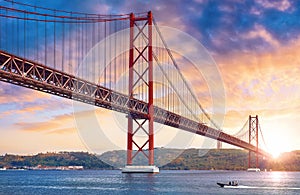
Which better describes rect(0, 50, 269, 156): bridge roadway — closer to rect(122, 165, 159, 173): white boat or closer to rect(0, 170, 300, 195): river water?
rect(122, 165, 159, 173): white boat

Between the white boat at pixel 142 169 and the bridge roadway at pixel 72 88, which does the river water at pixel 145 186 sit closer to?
the white boat at pixel 142 169

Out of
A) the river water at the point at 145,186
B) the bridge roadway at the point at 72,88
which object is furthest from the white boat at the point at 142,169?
the bridge roadway at the point at 72,88

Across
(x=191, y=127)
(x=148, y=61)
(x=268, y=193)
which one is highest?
(x=148, y=61)

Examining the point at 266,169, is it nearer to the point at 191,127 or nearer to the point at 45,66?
the point at 191,127

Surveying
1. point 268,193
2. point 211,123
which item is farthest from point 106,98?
point 211,123

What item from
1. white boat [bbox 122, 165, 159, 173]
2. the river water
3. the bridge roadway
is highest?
the bridge roadway

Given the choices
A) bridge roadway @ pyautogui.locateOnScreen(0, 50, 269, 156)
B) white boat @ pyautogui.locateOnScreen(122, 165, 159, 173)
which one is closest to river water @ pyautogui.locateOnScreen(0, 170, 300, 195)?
white boat @ pyautogui.locateOnScreen(122, 165, 159, 173)

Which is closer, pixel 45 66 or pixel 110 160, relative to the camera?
pixel 45 66

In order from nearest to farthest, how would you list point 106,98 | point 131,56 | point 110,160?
1. point 106,98
2. point 131,56
3. point 110,160
